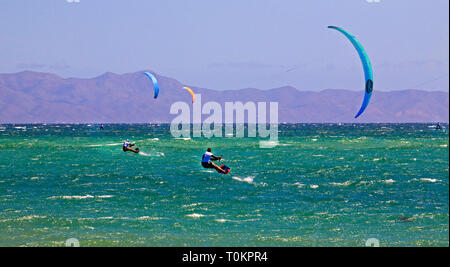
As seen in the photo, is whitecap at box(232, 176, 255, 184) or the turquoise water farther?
whitecap at box(232, 176, 255, 184)

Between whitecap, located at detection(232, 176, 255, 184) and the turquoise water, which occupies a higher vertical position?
the turquoise water

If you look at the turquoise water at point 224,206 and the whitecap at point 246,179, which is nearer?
the turquoise water at point 224,206

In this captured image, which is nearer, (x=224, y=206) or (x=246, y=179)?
(x=224, y=206)

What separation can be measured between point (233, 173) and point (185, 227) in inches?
802

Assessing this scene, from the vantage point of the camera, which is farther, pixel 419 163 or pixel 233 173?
pixel 419 163

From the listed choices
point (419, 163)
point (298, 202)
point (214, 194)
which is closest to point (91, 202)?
point (214, 194)

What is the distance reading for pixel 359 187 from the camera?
112 feet

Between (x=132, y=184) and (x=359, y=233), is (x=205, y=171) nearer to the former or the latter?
(x=132, y=184)

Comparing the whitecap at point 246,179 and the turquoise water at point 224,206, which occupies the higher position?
the turquoise water at point 224,206
